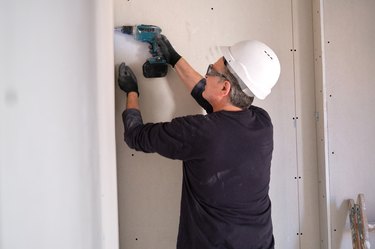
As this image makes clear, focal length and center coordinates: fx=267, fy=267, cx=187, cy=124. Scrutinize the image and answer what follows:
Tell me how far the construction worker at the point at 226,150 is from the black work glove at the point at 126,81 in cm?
9

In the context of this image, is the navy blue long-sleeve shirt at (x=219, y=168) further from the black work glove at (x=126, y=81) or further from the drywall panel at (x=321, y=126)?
the drywall panel at (x=321, y=126)

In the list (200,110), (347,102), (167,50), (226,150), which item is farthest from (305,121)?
(167,50)

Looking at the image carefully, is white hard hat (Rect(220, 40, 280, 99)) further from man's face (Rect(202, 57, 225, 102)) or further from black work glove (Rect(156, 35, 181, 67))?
black work glove (Rect(156, 35, 181, 67))

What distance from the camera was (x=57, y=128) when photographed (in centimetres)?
62

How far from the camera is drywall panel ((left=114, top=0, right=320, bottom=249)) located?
1.11 meters

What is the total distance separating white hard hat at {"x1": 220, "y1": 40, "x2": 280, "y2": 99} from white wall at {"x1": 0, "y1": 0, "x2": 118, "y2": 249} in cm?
44

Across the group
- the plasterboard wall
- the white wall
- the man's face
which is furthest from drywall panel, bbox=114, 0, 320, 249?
the white wall

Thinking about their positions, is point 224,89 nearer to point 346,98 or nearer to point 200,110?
point 200,110

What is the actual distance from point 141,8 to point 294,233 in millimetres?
1195

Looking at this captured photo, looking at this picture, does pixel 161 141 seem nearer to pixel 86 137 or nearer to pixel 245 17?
pixel 86 137

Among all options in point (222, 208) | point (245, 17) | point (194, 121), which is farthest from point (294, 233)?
point (245, 17)

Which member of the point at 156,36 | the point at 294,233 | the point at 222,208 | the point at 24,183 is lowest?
the point at 294,233

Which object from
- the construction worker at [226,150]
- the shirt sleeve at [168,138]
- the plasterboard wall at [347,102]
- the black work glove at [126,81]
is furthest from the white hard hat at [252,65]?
the plasterboard wall at [347,102]

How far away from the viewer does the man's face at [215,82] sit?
905 mm
